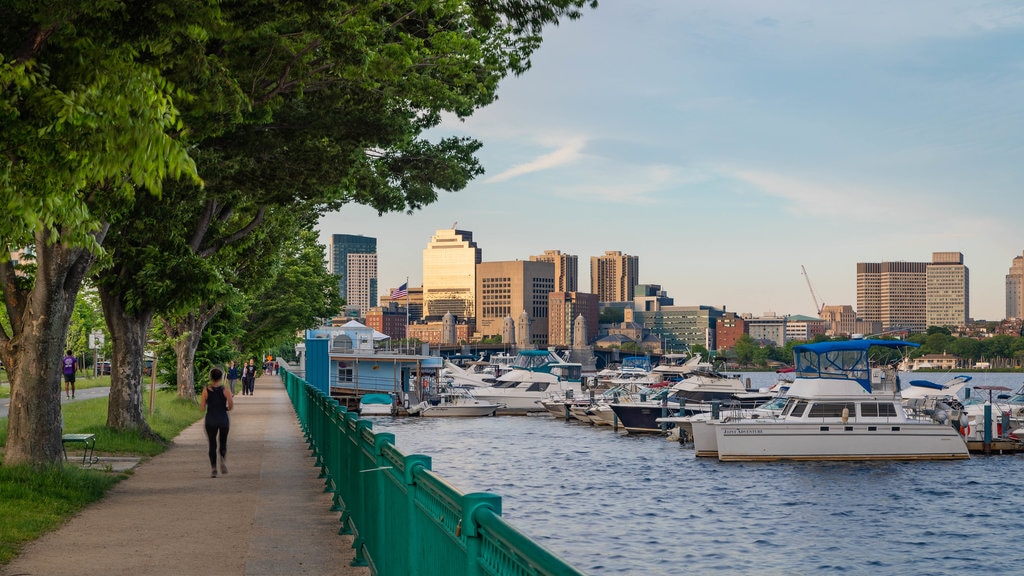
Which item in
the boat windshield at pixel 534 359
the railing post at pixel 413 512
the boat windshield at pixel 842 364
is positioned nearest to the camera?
the railing post at pixel 413 512

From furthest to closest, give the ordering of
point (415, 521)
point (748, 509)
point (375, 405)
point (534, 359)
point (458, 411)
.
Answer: point (534, 359)
point (458, 411)
point (375, 405)
point (748, 509)
point (415, 521)

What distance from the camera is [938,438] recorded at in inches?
1769

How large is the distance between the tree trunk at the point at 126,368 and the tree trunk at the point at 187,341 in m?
16.0

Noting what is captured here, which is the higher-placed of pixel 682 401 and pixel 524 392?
pixel 682 401

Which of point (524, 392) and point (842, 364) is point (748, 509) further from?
point (524, 392)

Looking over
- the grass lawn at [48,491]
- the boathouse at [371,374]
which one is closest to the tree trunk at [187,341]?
the grass lawn at [48,491]

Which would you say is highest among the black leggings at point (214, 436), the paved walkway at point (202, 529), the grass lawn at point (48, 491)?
the black leggings at point (214, 436)

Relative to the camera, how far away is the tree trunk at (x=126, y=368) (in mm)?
25578

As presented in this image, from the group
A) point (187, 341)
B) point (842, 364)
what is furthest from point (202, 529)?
point (842, 364)

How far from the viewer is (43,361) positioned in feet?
57.0

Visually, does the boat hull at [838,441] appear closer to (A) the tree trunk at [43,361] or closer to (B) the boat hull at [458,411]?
(A) the tree trunk at [43,361]

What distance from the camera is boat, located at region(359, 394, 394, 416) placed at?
76.5 m

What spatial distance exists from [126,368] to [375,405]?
2007 inches

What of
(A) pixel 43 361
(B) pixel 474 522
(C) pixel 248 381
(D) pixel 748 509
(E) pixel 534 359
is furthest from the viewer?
(E) pixel 534 359
